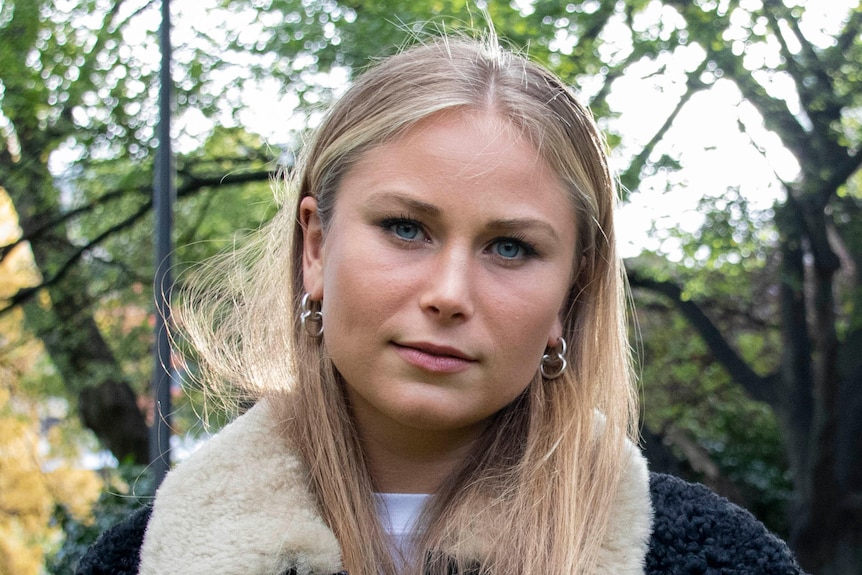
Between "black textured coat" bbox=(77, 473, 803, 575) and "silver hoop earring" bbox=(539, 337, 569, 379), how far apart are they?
283 mm

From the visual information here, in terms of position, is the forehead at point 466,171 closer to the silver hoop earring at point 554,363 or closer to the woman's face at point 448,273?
the woman's face at point 448,273

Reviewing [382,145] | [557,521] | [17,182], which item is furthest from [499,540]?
[17,182]

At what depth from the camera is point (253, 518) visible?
187 cm

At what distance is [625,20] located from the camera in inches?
233

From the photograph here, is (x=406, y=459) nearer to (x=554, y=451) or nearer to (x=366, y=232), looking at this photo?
(x=554, y=451)

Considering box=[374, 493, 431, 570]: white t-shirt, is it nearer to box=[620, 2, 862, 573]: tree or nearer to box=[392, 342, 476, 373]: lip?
box=[392, 342, 476, 373]: lip

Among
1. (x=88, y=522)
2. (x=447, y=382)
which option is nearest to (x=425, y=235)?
(x=447, y=382)

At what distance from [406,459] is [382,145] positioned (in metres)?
0.61

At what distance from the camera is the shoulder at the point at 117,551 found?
2.01m

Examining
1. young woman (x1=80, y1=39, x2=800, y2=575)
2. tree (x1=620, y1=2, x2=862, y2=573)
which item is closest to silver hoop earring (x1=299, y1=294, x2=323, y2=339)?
young woman (x1=80, y1=39, x2=800, y2=575)

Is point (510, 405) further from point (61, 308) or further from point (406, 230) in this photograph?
point (61, 308)

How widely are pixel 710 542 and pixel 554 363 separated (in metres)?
0.46

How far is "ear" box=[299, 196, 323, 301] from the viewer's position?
205 centimetres

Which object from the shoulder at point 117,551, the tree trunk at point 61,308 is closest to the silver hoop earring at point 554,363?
the shoulder at point 117,551
